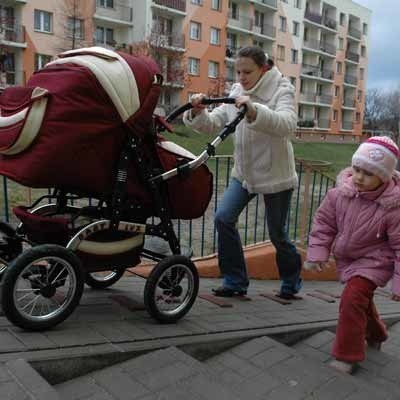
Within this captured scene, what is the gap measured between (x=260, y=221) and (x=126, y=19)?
31456 mm

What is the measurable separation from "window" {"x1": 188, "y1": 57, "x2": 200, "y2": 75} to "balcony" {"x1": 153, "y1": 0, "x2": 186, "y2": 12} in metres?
3.87

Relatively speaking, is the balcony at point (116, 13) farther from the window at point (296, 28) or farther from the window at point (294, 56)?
the window at point (296, 28)

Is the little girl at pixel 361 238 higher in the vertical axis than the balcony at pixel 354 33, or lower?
lower

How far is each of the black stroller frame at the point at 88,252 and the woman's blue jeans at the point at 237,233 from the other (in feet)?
2.36

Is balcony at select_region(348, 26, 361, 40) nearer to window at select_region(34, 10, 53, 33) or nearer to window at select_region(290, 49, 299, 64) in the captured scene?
window at select_region(290, 49, 299, 64)

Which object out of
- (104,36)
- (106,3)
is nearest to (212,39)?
(104,36)

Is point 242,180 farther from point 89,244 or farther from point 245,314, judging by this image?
point 89,244

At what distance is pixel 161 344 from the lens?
119 inches

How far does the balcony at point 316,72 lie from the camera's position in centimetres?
5778

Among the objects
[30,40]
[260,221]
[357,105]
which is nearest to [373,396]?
[260,221]

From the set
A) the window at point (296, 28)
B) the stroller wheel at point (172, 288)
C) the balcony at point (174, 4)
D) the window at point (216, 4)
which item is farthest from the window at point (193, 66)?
the stroller wheel at point (172, 288)

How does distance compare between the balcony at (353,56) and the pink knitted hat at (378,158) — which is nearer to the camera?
the pink knitted hat at (378,158)

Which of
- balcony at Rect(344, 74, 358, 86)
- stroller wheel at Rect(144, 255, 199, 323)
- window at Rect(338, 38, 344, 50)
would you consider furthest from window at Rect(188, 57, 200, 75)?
stroller wheel at Rect(144, 255, 199, 323)

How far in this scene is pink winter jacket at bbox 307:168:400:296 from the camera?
3141 mm
